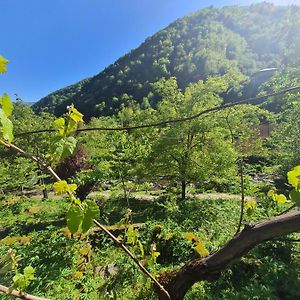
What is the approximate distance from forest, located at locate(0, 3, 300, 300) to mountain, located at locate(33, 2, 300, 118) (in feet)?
210

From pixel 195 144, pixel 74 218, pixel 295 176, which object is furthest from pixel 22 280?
pixel 195 144

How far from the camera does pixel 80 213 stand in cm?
88

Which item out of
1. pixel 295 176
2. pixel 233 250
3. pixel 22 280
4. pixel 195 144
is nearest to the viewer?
pixel 22 280

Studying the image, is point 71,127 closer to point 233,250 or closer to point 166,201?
point 233,250

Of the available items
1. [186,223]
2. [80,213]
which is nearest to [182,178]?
[186,223]

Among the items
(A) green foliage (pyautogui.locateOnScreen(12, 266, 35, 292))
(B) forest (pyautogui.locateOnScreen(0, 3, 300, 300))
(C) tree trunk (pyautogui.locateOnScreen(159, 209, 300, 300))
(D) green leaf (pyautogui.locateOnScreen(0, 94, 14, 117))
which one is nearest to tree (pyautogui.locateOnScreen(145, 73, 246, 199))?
(B) forest (pyautogui.locateOnScreen(0, 3, 300, 300))

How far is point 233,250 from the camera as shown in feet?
6.66

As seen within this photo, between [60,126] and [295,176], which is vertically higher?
[60,126]

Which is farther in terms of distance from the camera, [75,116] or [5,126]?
[75,116]

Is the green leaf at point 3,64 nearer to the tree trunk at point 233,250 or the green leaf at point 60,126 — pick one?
the green leaf at point 60,126

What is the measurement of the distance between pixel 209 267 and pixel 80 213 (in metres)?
1.62

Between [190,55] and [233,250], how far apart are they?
107625 millimetres

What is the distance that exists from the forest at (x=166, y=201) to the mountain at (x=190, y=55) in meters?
64.0

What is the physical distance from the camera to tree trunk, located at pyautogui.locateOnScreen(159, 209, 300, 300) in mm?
1733
